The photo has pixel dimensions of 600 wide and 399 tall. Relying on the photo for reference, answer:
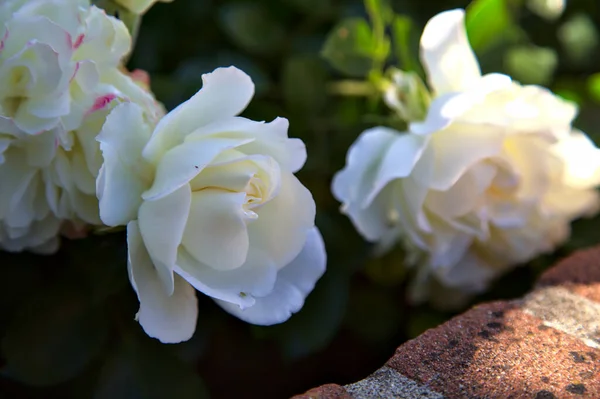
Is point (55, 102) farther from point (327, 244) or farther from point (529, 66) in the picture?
point (529, 66)

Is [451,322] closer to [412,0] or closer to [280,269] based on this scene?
[280,269]

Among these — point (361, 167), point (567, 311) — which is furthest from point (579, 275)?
point (361, 167)

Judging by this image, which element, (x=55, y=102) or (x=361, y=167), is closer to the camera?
(x=55, y=102)

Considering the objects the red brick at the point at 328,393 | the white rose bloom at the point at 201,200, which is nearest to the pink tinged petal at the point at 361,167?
the white rose bloom at the point at 201,200

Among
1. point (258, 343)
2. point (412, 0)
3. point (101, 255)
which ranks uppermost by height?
point (412, 0)

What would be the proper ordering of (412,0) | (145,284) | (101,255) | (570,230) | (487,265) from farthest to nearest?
(412,0)
(570,230)
(487,265)
(101,255)
(145,284)

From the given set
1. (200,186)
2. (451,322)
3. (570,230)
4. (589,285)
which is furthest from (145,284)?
(570,230)

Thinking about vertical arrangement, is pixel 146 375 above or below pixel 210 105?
below
